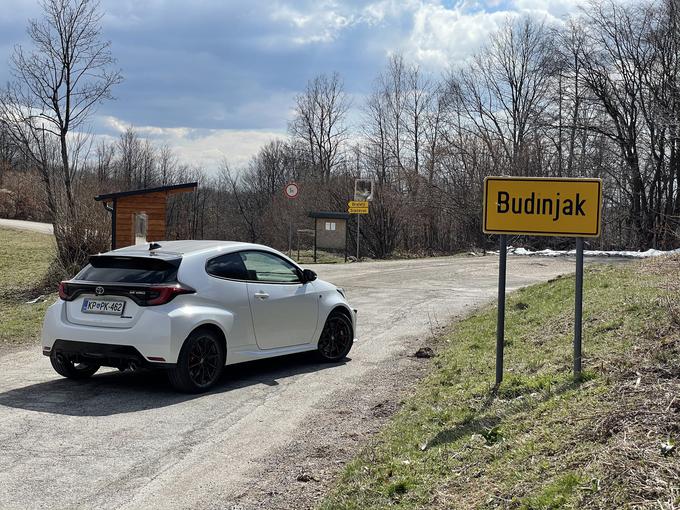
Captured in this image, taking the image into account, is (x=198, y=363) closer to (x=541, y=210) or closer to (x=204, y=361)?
(x=204, y=361)

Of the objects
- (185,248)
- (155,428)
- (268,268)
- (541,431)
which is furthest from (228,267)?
(541,431)

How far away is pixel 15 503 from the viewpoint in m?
4.32

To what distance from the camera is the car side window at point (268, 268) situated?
324 inches

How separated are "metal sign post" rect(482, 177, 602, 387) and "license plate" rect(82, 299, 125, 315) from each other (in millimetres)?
3685

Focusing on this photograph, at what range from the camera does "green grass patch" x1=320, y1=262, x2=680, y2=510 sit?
3.55 m

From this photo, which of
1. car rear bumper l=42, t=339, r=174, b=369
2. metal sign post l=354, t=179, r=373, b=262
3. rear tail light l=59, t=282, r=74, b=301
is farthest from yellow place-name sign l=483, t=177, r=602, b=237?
metal sign post l=354, t=179, r=373, b=262

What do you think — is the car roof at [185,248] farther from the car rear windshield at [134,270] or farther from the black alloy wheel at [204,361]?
the black alloy wheel at [204,361]

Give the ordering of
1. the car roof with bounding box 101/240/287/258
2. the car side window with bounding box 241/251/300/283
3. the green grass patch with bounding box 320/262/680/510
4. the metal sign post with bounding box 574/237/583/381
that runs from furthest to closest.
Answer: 1. the car side window with bounding box 241/251/300/283
2. the car roof with bounding box 101/240/287/258
3. the metal sign post with bounding box 574/237/583/381
4. the green grass patch with bounding box 320/262/680/510

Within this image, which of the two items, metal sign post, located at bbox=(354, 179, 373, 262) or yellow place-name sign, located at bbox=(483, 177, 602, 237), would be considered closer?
yellow place-name sign, located at bbox=(483, 177, 602, 237)

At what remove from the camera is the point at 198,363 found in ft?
23.9

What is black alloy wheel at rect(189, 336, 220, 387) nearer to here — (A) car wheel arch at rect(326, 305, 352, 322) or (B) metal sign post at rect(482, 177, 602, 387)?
(A) car wheel arch at rect(326, 305, 352, 322)

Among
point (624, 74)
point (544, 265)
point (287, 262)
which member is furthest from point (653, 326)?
point (624, 74)

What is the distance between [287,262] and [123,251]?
2057 mm

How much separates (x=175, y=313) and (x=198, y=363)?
24.9 inches
